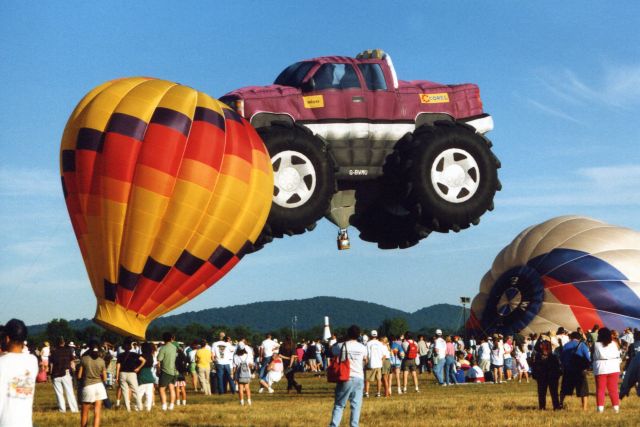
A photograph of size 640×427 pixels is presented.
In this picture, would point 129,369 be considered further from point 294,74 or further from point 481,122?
point 481,122

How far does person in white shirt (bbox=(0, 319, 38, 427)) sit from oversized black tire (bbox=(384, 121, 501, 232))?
10.6 m

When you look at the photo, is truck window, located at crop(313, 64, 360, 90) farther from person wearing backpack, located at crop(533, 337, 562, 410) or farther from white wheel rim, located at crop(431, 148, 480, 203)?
Result: person wearing backpack, located at crop(533, 337, 562, 410)

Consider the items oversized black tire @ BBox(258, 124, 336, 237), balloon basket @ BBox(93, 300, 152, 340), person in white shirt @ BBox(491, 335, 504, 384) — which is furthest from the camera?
person in white shirt @ BBox(491, 335, 504, 384)

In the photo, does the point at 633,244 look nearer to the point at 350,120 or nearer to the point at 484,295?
the point at 484,295

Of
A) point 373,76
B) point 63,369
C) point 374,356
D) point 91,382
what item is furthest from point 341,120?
point 91,382

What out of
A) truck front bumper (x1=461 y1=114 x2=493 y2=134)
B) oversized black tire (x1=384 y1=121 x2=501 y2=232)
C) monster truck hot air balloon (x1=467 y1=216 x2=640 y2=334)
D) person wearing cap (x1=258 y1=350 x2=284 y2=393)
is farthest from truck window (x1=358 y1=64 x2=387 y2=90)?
monster truck hot air balloon (x1=467 y1=216 x2=640 y2=334)

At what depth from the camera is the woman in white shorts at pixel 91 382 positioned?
12805 millimetres

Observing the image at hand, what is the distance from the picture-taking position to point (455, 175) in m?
17.8

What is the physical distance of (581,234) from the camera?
102 ft

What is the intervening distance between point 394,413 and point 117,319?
6.21 metres

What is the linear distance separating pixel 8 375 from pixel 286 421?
22.8 feet

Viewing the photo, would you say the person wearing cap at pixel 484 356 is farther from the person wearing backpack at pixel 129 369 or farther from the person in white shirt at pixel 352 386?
the person in white shirt at pixel 352 386

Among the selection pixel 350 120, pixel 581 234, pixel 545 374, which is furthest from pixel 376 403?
pixel 581 234

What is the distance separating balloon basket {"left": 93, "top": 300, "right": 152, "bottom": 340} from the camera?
743 inches
